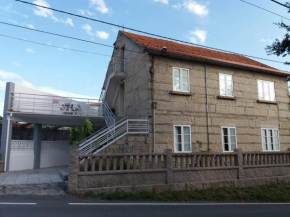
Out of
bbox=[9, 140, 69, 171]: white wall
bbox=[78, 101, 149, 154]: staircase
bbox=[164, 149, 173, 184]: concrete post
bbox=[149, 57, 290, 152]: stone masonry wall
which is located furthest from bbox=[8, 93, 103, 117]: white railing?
bbox=[164, 149, 173, 184]: concrete post

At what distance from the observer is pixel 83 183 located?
7.63 metres

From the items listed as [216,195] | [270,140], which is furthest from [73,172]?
[270,140]

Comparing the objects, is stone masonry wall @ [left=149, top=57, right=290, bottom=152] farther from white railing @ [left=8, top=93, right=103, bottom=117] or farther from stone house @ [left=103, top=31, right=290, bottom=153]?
white railing @ [left=8, top=93, right=103, bottom=117]

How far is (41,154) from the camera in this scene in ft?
48.1

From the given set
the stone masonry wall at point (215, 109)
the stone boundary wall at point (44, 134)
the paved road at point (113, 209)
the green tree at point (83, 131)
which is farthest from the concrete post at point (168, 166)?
the stone boundary wall at point (44, 134)

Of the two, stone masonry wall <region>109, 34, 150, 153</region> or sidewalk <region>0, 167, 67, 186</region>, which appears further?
stone masonry wall <region>109, 34, 150, 153</region>

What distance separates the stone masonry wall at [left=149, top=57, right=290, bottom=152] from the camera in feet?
38.0

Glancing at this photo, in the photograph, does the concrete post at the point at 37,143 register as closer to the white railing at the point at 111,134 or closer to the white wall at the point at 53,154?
the white wall at the point at 53,154

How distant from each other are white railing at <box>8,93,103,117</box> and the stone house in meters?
2.34

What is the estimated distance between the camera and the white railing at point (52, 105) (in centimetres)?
1311

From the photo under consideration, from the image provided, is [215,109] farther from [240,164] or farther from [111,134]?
[111,134]

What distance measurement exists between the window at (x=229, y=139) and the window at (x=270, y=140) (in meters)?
2.27

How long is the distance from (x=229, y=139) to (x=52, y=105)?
10710mm

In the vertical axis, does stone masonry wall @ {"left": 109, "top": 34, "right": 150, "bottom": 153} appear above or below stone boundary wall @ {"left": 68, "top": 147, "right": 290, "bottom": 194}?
above
